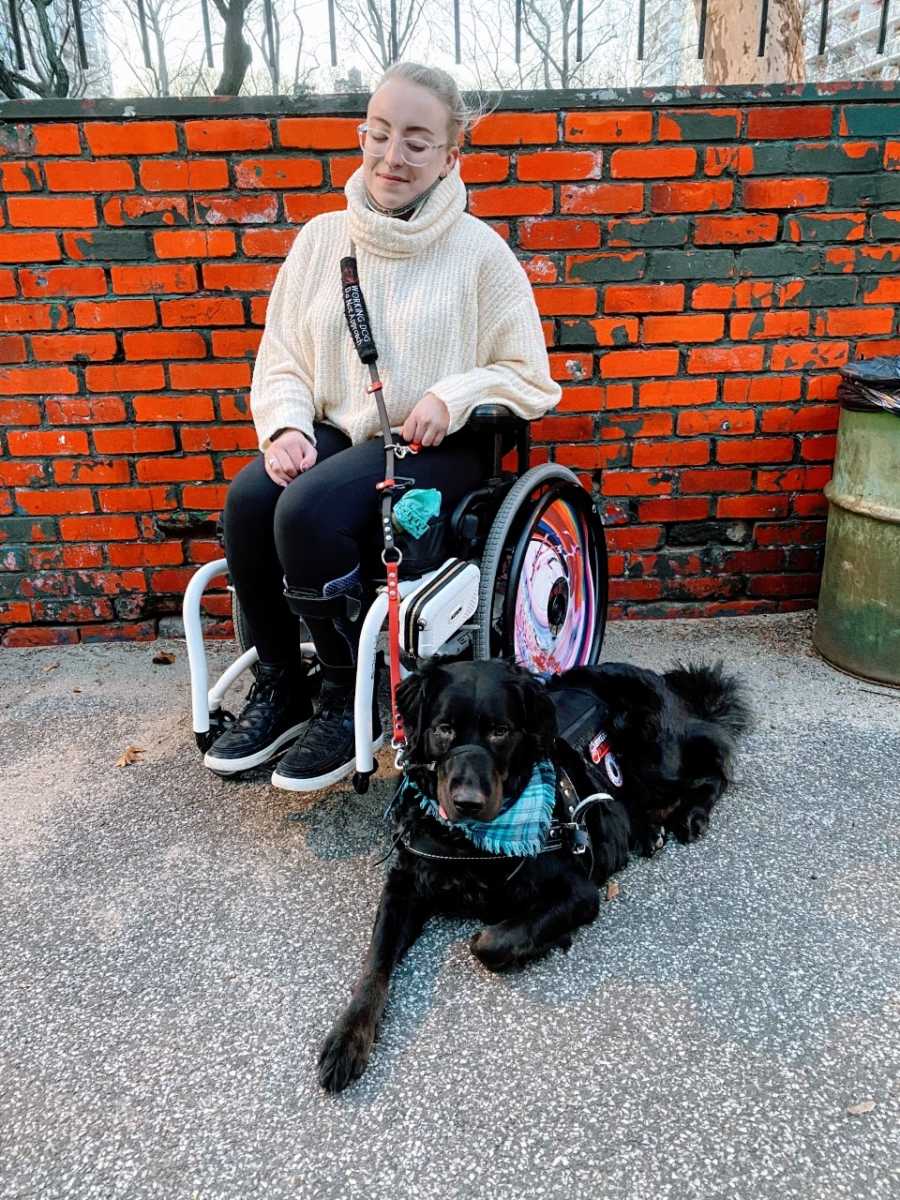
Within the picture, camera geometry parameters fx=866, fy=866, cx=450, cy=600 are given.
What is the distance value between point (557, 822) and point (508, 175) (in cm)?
215

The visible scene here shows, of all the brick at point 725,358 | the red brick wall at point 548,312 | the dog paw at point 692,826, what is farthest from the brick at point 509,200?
the dog paw at point 692,826

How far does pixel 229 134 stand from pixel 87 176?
0.48 metres

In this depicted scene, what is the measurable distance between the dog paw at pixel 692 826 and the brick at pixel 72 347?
2382 millimetres

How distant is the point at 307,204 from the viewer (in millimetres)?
2852

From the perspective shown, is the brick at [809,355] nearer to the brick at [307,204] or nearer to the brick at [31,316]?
the brick at [307,204]

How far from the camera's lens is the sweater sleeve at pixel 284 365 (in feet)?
7.42

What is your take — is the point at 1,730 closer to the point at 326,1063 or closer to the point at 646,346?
the point at 326,1063

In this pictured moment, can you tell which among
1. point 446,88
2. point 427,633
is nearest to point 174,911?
point 427,633

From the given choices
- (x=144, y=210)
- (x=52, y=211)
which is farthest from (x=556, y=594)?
(x=52, y=211)

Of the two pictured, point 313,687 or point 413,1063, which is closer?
point 413,1063

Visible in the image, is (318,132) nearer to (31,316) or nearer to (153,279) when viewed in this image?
(153,279)

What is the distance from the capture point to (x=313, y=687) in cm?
244

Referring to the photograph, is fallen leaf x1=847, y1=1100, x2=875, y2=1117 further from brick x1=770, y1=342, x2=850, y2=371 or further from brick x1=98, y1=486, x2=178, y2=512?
brick x1=98, y1=486, x2=178, y2=512

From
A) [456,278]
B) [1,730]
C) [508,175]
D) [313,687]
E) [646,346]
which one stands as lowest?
[1,730]
